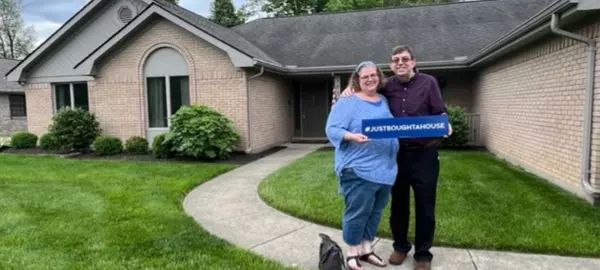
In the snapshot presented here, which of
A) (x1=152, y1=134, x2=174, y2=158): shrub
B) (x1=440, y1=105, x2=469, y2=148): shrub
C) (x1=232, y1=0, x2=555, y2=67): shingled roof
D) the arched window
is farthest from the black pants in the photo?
(x1=232, y1=0, x2=555, y2=67): shingled roof

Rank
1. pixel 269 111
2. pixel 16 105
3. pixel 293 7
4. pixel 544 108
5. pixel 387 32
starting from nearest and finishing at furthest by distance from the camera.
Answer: pixel 544 108 < pixel 269 111 < pixel 387 32 < pixel 16 105 < pixel 293 7

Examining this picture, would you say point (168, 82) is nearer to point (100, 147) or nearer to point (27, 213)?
point (100, 147)

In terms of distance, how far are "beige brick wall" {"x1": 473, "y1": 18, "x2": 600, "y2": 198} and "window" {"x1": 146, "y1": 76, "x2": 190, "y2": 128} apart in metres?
7.97

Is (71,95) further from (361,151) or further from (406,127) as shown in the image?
(406,127)

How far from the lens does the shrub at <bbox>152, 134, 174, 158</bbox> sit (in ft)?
32.0

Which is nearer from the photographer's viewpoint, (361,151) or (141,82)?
(361,151)

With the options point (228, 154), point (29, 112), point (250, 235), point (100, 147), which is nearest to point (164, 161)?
point (228, 154)

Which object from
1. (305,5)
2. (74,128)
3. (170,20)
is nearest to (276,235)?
(170,20)

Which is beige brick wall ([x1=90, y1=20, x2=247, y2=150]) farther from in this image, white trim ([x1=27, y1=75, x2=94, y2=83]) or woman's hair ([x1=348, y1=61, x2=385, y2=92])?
woman's hair ([x1=348, y1=61, x2=385, y2=92])

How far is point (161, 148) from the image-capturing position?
9.77m

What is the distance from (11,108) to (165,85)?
47.0ft

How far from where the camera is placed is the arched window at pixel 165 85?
1082 centimetres

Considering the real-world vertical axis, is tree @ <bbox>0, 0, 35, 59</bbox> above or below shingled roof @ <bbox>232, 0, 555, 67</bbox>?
above

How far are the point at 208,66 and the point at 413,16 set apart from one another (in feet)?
27.0
